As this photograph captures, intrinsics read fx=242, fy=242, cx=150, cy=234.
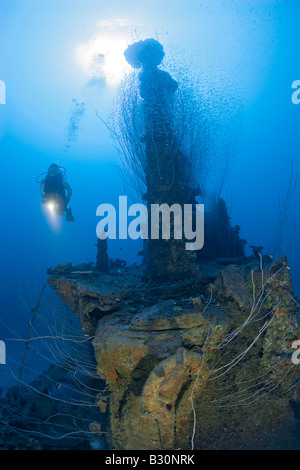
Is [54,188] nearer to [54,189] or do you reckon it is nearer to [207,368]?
[54,189]

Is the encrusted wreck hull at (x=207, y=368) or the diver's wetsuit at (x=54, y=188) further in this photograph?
the diver's wetsuit at (x=54, y=188)

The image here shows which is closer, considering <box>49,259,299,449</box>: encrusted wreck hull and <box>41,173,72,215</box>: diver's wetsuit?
<box>49,259,299,449</box>: encrusted wreck hull

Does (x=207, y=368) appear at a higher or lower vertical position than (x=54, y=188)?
lower

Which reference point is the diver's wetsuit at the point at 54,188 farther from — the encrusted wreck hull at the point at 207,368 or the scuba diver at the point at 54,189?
the encrusted wreck hull at the point at 207,368

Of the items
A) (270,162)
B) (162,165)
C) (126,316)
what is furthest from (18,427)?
(270,162)

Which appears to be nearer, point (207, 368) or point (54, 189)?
point (207, 368)

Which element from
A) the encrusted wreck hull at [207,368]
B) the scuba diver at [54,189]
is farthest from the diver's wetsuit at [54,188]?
the encrusted wreck hull at [207,368]

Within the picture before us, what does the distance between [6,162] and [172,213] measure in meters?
63.1

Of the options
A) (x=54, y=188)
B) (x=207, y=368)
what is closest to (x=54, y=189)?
(x=54, y=188)

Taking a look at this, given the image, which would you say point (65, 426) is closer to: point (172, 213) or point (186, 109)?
point (172, 213)

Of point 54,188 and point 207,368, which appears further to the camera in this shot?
point 54,188

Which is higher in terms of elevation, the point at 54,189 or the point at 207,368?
the point at 54,189

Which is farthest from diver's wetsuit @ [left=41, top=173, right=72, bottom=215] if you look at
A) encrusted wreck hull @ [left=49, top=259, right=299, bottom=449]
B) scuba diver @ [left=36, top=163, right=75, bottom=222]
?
encrusted wreck hull @ [left=49, top=259, right=299, bottom=449]

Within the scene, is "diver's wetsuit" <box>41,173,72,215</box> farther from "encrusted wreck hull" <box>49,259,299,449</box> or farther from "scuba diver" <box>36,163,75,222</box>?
"encrusted wreck hull" <box>49,259,299,449</box>
